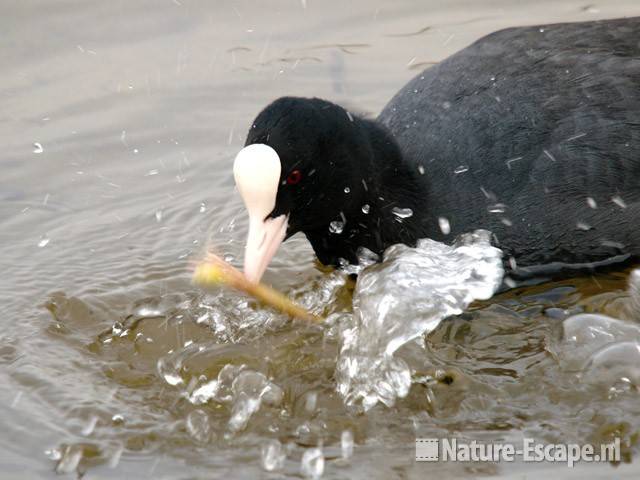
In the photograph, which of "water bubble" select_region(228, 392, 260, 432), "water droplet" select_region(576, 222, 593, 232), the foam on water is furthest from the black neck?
"water bubble" select_region(228, 392, 260, 432)

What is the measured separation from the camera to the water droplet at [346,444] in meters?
3.32

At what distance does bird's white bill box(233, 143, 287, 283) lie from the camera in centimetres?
367

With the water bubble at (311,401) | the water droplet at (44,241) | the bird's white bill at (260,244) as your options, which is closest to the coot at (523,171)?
the bird's white bill at (260,244)

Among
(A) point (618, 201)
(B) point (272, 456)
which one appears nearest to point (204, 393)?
(B) point (272, 456)

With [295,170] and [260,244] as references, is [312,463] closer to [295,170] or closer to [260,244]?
[260,244]

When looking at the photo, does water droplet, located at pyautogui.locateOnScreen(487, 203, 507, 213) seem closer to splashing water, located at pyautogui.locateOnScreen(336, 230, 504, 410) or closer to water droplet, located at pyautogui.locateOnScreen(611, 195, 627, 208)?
splashing water, located at pyautogui.locateOnScreen(336, 230, 504, 410)

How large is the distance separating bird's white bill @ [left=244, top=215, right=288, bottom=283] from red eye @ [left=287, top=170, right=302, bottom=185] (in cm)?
13

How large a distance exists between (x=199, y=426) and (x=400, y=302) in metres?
0.93

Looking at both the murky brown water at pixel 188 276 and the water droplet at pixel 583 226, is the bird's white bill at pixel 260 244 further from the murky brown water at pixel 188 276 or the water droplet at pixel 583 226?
the water droplet at pixel 583 226

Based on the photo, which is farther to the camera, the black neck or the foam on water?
the black neck

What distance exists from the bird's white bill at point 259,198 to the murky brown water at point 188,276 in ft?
1.24

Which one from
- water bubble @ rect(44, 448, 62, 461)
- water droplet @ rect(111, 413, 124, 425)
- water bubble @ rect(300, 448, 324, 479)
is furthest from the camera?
water droplet @ rect(111, 413, 124, 425)

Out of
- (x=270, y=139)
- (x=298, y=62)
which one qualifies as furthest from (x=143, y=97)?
(x=270, y=139)

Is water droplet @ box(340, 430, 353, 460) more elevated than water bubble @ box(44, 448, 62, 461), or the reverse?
water bubble @ box(44, 448, 62, 461)
